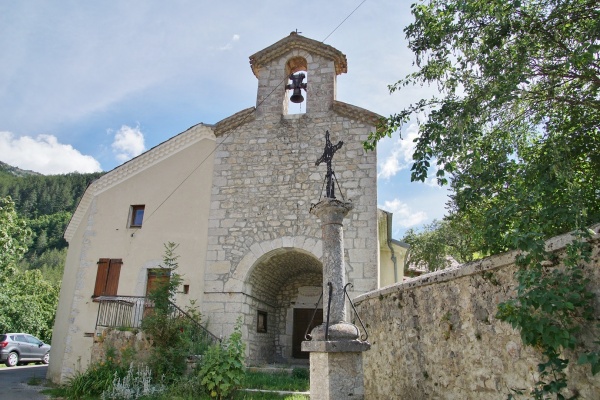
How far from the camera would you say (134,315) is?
1102 centimetres

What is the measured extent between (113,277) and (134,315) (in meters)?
1.28

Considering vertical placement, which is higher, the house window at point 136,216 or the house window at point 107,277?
the house window at point 136,216

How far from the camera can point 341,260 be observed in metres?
5.37

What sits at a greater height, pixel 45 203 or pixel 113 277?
pixel 45 203

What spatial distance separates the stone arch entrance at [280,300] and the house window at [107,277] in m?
3.60

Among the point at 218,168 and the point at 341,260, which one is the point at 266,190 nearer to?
the point at 218,168

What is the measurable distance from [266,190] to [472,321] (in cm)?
770

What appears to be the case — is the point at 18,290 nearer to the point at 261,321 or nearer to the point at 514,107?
the point at 261,321

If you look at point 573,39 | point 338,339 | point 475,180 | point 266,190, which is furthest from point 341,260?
point 266,190

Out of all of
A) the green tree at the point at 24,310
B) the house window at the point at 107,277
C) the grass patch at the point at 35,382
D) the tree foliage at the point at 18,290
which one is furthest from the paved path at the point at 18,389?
the green tree at the point at 24,310

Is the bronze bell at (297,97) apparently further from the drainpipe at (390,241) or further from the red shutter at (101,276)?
the red shutter at (101,276)

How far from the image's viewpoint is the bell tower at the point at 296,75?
1202cm

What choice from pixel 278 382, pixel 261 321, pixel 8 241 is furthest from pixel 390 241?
pixel 8 241

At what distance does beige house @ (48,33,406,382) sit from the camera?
10828 millimetres
